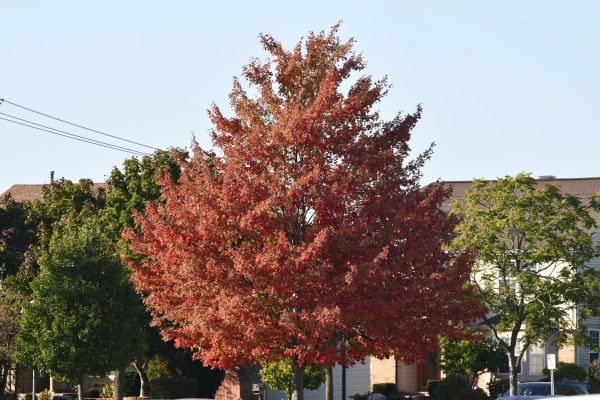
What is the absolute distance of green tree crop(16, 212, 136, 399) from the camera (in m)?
40.4

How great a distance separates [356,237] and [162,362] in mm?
24195

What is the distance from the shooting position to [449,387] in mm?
52875

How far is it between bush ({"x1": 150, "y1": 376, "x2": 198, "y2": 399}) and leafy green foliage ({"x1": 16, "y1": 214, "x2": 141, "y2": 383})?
25.0ft

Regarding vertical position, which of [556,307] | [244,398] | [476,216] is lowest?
[244,398]

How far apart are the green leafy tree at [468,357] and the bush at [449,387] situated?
452 millimetres

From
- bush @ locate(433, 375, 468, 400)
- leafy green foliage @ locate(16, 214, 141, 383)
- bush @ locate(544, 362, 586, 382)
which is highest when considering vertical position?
leafy green foliage @ locate(16, 214, 141, 383)

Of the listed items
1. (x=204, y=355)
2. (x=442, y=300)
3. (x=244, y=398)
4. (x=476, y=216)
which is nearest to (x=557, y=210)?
(x=476, y=216)

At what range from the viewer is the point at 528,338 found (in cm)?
4819

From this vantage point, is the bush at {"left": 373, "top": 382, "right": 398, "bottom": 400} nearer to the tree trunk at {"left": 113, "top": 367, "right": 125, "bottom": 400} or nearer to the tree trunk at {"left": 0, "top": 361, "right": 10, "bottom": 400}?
the tree trunk at {"left": 113, "top": 367, "right": 125, "bottom": 400}

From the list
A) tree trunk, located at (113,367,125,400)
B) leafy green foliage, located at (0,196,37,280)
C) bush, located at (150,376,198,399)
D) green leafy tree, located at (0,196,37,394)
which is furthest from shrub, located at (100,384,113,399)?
leafy green foliage, located at (0,196,37,280)

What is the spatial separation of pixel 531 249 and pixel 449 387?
838cm

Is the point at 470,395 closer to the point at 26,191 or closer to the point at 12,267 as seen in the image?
the point at 12,267

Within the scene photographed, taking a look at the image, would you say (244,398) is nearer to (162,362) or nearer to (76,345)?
Answer: (162,362)

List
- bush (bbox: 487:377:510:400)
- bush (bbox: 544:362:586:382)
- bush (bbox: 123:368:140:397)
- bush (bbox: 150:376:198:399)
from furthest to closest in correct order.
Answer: bush (bbox: 544:362:586:382)
bush (bbox: 487:377:510:400)
bush (bbox: 123:368:140:397)
bush (bbox: 150:376:198:399)
